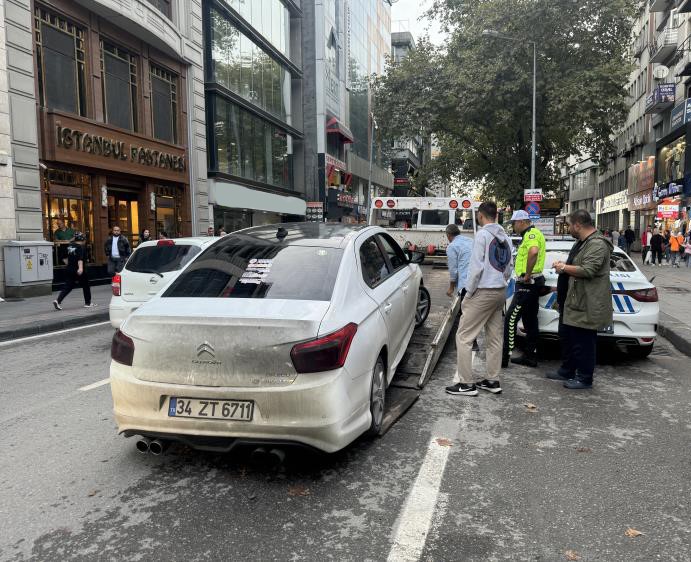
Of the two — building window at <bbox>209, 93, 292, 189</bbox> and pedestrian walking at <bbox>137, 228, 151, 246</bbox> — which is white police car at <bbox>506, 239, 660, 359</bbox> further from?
building window at <bbox>209, 93, 292, 189</bbox>

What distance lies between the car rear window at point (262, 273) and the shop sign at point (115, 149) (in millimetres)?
13606

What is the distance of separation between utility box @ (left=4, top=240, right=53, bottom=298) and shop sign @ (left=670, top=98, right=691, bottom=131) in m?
30.6

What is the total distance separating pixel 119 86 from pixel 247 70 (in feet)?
33.9

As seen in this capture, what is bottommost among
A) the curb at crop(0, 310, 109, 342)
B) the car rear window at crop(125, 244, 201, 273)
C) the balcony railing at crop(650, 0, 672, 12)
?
the curb at crop(0, 310, 109, 342)

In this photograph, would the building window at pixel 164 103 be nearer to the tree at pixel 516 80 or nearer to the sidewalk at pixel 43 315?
the sidewalk at pixel 43 315

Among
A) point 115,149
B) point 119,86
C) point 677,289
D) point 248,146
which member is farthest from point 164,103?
point 677,289

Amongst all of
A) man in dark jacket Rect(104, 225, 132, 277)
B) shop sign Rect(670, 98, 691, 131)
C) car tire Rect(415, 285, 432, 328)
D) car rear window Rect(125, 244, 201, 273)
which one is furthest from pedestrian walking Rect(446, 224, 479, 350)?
shop sign Rect(670, 98, 691, 131)

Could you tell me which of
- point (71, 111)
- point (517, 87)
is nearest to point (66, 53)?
point (71, 111)

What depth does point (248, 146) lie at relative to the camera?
2777 centimetres

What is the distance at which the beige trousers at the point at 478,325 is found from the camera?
5.26 meters

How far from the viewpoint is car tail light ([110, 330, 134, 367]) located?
11.5 feet

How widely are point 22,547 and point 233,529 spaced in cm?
103

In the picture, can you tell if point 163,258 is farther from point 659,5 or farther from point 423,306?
point 659,5

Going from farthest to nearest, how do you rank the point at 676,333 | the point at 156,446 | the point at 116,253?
the point at 116,253, the point at 676,333, the point at 156,446
